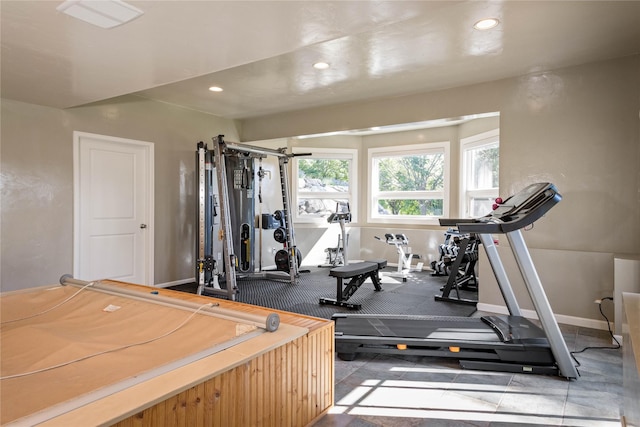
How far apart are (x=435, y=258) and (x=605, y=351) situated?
12.0ft

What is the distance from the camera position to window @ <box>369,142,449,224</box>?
670 cm

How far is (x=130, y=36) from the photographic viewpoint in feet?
7.56

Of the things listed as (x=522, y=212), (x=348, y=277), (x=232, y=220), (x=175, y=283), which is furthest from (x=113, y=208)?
(x=522, y=212)

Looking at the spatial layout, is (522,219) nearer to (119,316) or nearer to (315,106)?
(119,316)

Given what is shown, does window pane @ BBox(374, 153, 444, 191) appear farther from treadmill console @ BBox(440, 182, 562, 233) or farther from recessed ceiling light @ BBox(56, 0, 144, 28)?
recessed ceiling light @ BBox(56, 0, 144, 28)

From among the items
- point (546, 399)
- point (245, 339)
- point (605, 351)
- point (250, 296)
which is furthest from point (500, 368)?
point (250, 296)

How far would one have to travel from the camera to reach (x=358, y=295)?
476cm

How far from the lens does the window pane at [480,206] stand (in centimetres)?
584

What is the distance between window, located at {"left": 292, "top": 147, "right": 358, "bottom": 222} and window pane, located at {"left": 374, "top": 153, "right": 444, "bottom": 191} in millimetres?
553

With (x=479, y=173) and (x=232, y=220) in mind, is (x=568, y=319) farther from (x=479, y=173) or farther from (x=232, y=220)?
(x=232, y=220)

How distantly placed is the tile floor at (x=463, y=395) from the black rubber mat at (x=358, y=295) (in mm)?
1207

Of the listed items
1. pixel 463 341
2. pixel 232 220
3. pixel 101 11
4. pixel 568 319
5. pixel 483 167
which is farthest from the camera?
pixel 483 167

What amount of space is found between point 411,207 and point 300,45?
505 centimetres

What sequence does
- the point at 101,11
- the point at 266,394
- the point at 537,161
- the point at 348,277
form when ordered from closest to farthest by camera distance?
the point at 266,394 → the point at 101,11 → the point at 537,161 → the point at 348,277
